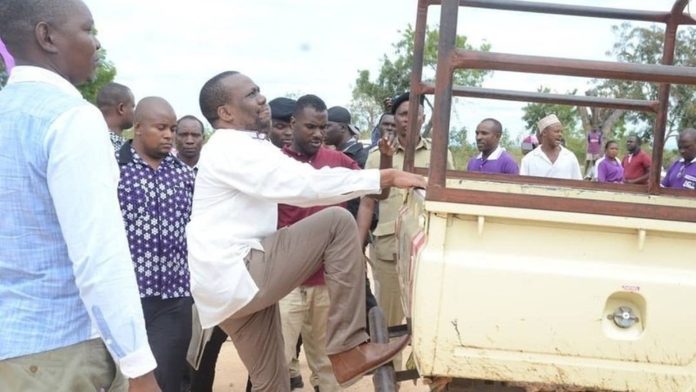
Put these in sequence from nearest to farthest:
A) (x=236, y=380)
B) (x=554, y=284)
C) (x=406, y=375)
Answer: (x=554, y=284) → (x=406, y=375) → (x=236, y=380)

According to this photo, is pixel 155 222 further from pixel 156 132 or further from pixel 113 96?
pixel 113 96

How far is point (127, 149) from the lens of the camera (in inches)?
133

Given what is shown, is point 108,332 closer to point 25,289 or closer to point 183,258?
point 25,289

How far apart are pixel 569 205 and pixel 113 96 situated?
306cm

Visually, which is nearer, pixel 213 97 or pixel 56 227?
pixel 56 227

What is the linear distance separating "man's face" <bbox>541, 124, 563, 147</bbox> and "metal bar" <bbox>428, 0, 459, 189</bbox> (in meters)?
4.17

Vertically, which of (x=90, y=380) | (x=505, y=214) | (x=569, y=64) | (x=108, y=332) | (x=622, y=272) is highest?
(x=569, y=64)

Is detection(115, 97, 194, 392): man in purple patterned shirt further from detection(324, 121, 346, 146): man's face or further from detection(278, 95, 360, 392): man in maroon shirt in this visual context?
detection(324, 121, 346, 146): man's face

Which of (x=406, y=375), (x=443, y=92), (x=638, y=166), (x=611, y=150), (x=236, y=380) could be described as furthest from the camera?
(x=611, y=150)

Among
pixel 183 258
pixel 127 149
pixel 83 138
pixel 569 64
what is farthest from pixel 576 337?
pixel 127 149

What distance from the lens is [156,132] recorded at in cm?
340

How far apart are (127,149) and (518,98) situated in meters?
2.04

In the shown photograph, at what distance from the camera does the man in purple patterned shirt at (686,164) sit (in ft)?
19.1

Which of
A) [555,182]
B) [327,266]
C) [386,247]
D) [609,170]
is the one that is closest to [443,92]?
[327,266]
